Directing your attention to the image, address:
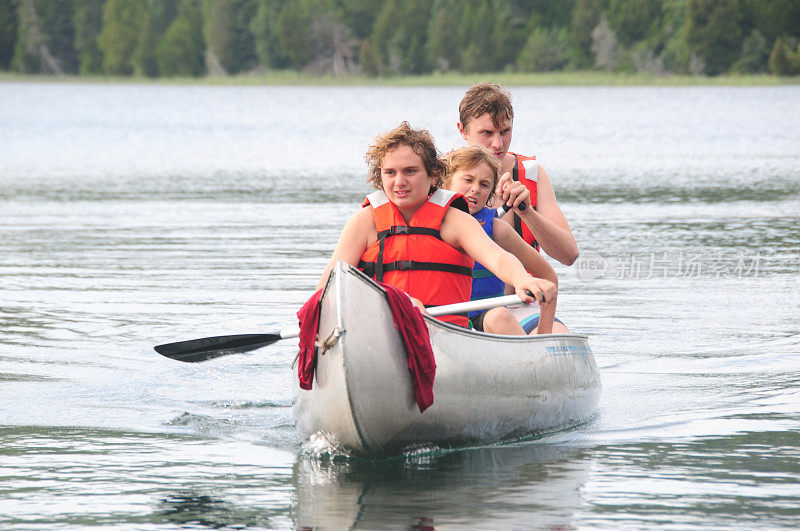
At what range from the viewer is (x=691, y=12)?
7475cm

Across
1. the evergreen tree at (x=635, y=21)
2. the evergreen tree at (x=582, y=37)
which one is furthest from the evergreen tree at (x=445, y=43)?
the evergreen tree at (x=635, y=21)

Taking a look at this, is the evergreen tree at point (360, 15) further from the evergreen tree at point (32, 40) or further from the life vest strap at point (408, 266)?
the life vest strap at point (408, 266)

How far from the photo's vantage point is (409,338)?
4.60 metres

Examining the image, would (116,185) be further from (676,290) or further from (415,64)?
(415,64)

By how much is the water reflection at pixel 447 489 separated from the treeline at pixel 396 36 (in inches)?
2616

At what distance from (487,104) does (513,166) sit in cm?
36

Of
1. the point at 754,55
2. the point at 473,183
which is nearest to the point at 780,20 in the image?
the point at 754,55

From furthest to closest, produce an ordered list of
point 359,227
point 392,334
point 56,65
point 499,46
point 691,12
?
point 56,65 < point 499,46 < point 691,12 < point 359,227 < point 392,334

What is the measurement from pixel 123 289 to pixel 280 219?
4692 mm

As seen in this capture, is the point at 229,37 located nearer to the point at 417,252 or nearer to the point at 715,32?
the point at 715,32

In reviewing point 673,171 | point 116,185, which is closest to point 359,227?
point 116,185

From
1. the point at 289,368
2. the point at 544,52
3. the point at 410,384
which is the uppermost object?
the point at 544,52

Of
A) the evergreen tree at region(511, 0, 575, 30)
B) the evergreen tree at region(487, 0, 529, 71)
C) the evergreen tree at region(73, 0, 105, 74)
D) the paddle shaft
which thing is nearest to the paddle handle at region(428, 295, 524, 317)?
the paddle shaft

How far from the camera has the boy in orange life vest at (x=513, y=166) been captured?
566cm
